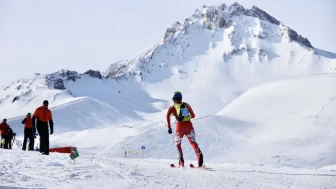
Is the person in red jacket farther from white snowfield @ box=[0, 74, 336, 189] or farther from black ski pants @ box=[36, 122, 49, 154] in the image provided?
black ski pants @ box=[36, 122, 49, 154]

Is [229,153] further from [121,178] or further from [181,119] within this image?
[121,178]

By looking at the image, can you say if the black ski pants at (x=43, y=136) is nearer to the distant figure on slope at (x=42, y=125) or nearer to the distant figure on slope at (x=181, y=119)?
the distant figure on slope at (x=42, y=125)

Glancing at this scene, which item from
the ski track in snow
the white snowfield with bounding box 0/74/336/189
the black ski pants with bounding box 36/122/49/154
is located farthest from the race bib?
the black ski pants with bounding box 36/122/49/154

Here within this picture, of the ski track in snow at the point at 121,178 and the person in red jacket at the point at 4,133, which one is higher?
the person in red jacket at the point at 4,133

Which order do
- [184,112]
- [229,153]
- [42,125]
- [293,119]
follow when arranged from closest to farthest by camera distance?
[184,112], [42,125], [229,153], [293,119]

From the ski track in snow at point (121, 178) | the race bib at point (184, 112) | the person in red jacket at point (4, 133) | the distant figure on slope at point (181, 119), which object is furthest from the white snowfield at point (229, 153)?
the person in red jacket at point (4, 133)

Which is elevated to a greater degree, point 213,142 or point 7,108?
point 7,108

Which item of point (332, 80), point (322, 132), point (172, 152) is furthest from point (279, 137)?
point (332, 80)

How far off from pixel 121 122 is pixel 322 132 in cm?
12177

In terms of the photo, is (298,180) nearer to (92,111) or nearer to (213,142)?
(213,142)

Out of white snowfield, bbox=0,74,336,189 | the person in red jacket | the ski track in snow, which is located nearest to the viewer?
the ski track in snow

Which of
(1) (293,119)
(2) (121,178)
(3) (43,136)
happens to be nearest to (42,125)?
(3) (43,136)

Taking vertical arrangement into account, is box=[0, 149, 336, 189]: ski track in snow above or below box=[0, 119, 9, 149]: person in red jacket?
below

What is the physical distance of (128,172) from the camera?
31.8 ft
